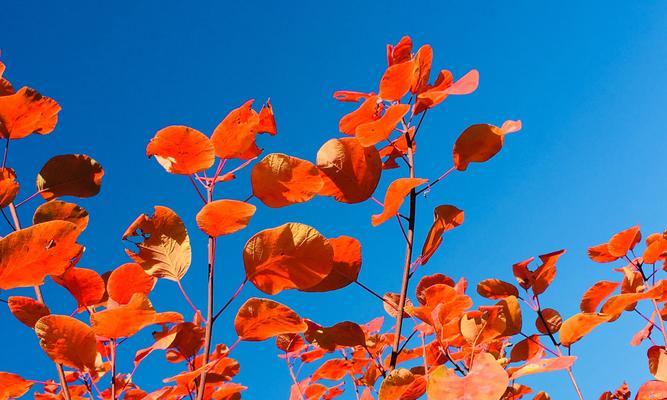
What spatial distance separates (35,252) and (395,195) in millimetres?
573

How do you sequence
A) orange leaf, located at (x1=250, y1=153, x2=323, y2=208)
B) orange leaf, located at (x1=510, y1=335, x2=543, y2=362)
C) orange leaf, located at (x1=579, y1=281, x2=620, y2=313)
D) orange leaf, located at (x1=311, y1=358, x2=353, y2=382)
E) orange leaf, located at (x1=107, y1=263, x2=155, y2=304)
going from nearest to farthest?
orange leaf, located at (x1=250, y1=153, x2=323, y2=208) < orange leaf, located at (x1=107, y1=263, x2=155, y2=304) < orange leaf, located at (x1=510, y1=335, x2=543, y2=362) < orange leaf, located at (x1=579, y1=281, x2=620, y2=313) < orange leaf, located at (x1=311, y1=358, x2=353, y2=382)

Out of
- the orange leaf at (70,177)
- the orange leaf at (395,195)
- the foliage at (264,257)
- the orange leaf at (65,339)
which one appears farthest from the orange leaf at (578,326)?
the orange leaf at (70,177)

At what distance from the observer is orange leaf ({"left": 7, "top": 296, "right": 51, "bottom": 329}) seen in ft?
3.17

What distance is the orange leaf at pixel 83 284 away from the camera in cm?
106

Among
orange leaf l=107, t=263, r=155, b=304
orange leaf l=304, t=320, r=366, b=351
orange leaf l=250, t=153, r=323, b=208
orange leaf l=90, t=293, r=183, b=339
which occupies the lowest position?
orange leaf l=90, t=293, r=183, b=339

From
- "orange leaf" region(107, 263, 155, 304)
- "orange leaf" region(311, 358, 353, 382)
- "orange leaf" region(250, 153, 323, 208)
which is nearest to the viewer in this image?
"orange leaf" region(250, 153, 323, 208)

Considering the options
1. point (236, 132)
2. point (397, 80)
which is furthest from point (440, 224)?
point (236, 132)

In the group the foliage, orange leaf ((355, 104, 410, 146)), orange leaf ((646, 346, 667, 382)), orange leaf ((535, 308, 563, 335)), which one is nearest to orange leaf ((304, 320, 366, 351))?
the foliage

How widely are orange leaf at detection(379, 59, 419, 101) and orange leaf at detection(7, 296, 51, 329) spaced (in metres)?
0.76

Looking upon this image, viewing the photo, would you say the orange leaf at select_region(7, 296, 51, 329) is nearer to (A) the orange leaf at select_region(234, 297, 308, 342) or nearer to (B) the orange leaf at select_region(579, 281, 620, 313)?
(A) the orange leaf at select_region(234, 297, 308, 342)

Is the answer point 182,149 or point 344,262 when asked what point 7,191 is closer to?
point 182,149

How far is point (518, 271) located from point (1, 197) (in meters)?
1.17

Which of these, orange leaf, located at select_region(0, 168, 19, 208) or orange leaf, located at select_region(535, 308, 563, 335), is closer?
orange leaf, located at select_region(0, 168, 19, 208)

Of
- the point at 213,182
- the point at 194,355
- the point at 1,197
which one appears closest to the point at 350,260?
the point at 213,182
